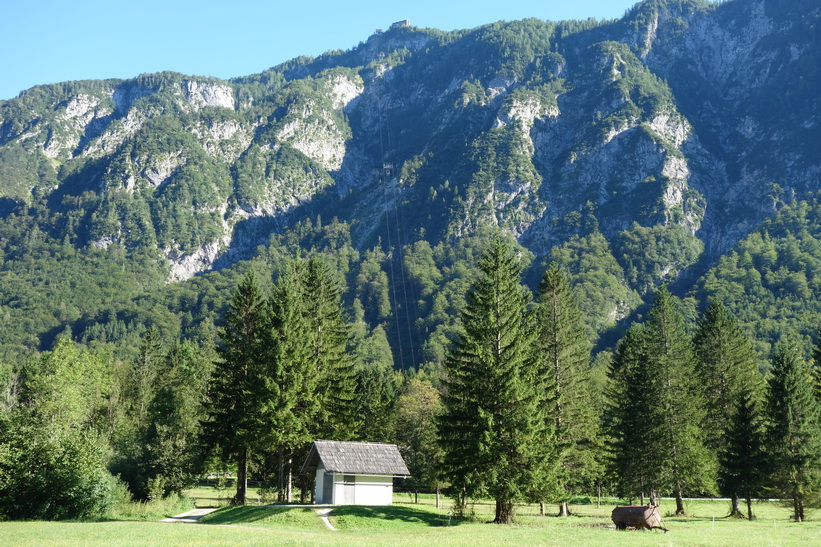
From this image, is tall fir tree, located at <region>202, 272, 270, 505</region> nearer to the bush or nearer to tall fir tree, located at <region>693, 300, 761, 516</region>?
the bush

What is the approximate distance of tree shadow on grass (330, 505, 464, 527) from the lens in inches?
1455

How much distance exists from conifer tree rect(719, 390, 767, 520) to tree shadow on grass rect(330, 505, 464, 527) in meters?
21.9

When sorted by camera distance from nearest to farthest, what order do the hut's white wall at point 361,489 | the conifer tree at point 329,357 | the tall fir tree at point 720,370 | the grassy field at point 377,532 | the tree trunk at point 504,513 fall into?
the grassy field at point 377,532
the tree trunk at point 504,513
the hut's white wall at point 361,489
the conifer tree at point 329,357
the tall fir tree at point 720,370

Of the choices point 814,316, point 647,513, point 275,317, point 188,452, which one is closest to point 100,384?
point 188,452

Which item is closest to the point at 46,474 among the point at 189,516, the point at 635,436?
the point at 189,516

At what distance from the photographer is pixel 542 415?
123 ft

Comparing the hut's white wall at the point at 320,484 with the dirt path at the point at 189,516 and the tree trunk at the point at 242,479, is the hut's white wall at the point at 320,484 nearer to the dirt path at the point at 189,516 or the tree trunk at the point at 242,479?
the tree trunk at the point at 242,479

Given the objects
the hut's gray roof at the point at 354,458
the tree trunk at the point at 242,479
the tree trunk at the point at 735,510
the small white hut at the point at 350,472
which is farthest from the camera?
the tree trunk at the point at 242,479

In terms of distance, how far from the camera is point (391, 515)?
37.9 metres

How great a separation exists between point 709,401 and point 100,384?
63817 millimetres

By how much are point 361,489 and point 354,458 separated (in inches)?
83.9

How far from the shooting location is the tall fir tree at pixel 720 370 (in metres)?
61.3

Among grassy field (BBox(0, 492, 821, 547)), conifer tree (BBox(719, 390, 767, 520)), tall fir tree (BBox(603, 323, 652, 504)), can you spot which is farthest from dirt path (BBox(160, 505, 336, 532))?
conifer tree (BBox(719, 390, 767, 520))

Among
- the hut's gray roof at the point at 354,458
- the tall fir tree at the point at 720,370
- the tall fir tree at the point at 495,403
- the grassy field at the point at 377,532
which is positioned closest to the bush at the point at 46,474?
the grassy field at the point at 377,532
